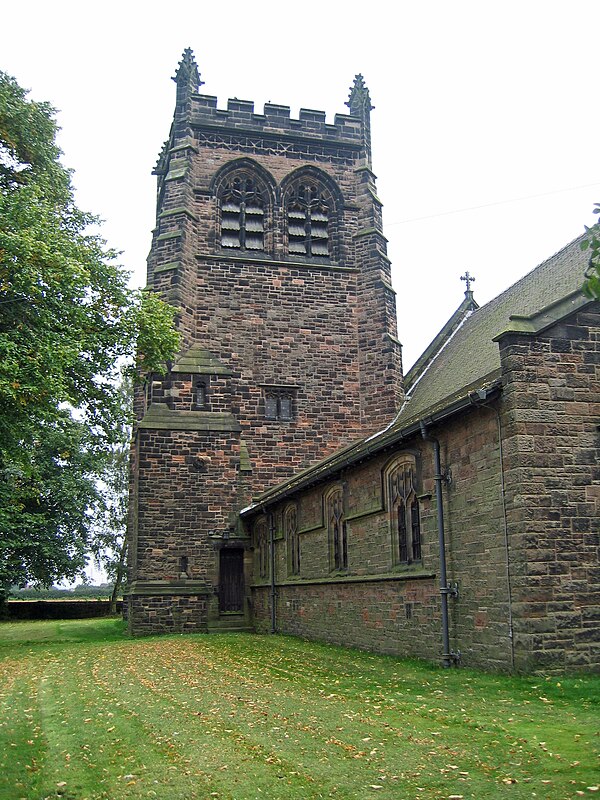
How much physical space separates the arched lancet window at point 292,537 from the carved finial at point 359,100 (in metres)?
16.7

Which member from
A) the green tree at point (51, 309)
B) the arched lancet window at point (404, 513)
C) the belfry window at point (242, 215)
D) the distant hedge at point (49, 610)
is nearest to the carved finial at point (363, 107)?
the belfry window at point (242, 215)

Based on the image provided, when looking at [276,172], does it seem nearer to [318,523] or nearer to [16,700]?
[318,523]

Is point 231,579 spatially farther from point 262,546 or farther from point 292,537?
point 292,537

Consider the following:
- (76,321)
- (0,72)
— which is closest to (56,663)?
(76,321)

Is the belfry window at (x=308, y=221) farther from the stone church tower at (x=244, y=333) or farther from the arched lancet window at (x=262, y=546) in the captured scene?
the arched lancet window at (x=262, y=546)

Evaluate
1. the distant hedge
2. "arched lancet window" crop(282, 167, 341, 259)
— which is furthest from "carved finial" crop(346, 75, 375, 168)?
the distant hedge

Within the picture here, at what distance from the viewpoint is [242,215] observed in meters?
29.3

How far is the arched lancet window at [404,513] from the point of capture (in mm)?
15211

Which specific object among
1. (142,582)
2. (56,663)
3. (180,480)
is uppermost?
(180,480)

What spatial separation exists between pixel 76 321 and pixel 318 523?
742 cm

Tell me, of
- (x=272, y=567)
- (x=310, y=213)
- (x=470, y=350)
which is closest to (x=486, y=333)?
(x=470, y=350)

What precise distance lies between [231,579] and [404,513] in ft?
37.7

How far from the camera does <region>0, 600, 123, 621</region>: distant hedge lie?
4234cm

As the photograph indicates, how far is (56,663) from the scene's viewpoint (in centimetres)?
1838
